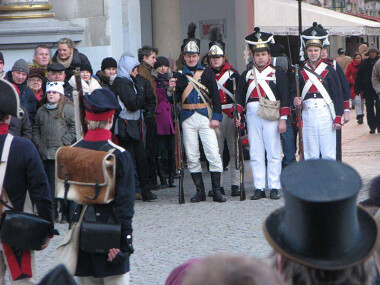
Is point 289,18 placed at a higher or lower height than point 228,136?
higher

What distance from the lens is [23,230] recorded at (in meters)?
5.18

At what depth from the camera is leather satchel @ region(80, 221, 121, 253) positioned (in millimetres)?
5164

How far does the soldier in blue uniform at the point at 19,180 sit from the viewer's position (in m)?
5.25

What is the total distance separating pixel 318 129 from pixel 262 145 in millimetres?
A: 688

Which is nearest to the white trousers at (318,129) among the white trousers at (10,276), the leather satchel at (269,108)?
the leather satchel at (269,108)

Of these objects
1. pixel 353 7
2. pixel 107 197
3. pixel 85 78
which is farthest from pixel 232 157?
pixel 353 7

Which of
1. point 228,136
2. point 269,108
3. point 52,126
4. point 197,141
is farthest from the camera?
point 228,136

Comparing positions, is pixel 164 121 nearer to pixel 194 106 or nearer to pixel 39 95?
pixel 194 106

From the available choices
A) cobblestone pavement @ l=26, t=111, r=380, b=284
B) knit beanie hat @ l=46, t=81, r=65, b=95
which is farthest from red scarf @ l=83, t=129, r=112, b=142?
knit beanie hat @ l=46, t=81, r=65, b=95

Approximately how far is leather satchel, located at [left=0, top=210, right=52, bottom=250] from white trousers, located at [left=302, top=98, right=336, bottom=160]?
20.5 ft

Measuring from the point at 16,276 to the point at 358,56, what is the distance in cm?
1938

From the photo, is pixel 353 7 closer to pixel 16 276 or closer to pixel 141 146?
pixel 141 146

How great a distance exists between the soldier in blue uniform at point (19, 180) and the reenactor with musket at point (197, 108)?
5602 mm


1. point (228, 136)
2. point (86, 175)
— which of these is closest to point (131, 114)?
point (228, 136)
